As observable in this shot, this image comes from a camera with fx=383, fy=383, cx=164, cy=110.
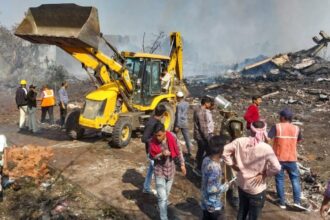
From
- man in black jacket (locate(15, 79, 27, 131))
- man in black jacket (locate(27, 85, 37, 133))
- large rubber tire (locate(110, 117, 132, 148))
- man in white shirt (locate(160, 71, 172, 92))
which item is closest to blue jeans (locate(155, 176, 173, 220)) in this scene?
large rubber tire (locate(110, 117, 132, 148))

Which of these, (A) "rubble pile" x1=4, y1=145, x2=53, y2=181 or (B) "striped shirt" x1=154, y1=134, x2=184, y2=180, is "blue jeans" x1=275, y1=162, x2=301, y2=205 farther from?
(A) "rubble pile" x1=4, y1=145, x2=53, y2=181

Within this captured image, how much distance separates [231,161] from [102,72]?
19.8 ft

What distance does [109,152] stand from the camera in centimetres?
918

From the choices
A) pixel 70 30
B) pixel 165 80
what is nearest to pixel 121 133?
pixel 165 80

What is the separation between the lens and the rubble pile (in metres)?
6.95

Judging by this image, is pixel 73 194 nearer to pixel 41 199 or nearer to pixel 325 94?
pixel 41 199

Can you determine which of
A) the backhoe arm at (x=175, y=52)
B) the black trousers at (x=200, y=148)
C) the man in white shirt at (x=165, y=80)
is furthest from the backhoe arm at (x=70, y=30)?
the black trousers at (x=200, y=148)

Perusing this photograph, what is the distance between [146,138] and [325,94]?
45.2 feet

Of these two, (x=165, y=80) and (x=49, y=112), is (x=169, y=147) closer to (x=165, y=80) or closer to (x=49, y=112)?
(x=165, y=80)

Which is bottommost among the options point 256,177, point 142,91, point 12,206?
point 12,206

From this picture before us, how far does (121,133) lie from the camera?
9492mm

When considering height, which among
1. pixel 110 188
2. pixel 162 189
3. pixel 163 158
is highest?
pixel 163 158

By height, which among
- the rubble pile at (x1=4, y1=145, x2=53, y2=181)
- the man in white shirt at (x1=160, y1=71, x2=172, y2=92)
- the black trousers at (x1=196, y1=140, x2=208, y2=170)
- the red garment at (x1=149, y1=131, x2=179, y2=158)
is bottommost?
the rubble pile at (x1=4, y1=145, x2=53, y2=181)

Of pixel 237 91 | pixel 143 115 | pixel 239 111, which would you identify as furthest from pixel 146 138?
pixel 237 91
